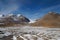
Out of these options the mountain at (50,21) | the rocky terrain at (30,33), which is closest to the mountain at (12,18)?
the rocky terrain at (30,33)

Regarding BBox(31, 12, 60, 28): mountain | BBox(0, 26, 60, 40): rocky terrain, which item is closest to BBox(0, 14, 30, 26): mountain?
BBox(0, 26, 60, 40): rocky terrain

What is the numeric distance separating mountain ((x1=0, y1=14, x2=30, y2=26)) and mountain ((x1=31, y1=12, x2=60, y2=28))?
0.25 meters

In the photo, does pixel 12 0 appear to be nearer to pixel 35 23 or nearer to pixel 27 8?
pixel 27 8

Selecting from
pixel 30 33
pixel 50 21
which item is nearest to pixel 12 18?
pixel 30 33

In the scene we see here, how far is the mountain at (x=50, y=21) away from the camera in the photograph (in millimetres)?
2871

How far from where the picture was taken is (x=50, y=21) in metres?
2.90

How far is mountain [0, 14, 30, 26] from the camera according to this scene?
2926mm

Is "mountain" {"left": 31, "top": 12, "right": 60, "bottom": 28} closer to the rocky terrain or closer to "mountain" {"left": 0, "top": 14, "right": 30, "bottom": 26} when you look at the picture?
the rocky terrain

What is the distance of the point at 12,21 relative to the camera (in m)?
2.95

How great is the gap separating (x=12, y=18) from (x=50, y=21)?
849 millimetres

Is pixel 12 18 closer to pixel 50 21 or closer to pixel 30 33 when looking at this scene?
pixel 30 33

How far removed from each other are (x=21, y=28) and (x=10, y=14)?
0.40 metres

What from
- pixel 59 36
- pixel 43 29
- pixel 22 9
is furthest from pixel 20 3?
pixel 59 36

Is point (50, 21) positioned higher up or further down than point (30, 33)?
higher up
